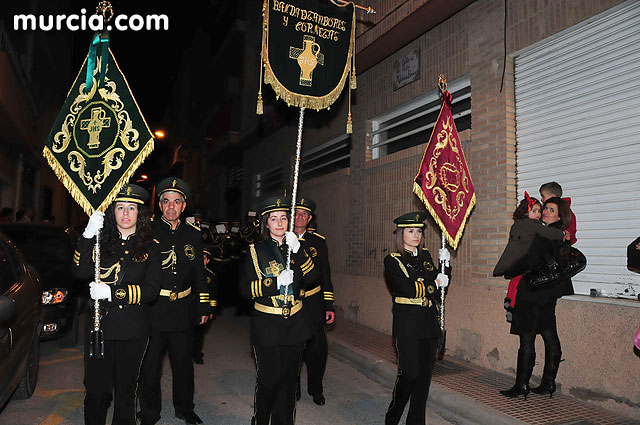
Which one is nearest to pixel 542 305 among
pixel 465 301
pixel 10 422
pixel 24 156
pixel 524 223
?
pixel 524 223

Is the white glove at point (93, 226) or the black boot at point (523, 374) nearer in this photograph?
the white glove at point (93, 226)

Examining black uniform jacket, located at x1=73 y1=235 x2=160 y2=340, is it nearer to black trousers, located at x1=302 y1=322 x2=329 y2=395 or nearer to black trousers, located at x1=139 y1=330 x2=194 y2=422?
black trousers, located at x1=139 y1=330 x2=194 y2=422

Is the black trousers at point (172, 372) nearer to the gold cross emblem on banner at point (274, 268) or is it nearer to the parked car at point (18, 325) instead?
the parked car at point (18, 325)

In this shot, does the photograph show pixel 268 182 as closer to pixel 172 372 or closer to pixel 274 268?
pixel 172 372

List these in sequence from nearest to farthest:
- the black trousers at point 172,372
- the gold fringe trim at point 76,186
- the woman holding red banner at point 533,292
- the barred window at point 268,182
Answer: the gold fringe trim at point 76,186, the black trousers at point 172,372, the woman holding red banner at point 533,292, the barred window at point 268,182

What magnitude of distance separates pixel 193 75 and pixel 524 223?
3578cm

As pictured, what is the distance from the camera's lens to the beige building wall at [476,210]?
5.42 meters

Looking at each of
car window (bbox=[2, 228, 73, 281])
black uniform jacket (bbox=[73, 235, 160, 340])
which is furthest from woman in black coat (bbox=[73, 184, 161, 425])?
car window (bbox=[2, 228, 73, 281])

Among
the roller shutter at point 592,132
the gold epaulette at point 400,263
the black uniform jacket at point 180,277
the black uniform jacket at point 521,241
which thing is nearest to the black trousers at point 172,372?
the black uniform jacket at point 180,277

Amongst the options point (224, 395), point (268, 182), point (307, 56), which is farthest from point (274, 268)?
point (268, 182)

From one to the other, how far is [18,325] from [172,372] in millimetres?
1359

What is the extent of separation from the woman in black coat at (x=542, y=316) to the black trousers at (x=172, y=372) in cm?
330

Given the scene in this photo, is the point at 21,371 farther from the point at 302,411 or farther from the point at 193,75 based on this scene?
the point at 193,75

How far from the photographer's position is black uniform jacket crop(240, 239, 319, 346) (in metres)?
3.85
